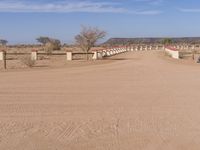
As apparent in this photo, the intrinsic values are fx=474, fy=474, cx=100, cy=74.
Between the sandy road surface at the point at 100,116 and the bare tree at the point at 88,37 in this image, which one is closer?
the sandy road surface at the point at 100,116

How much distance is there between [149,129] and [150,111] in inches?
102

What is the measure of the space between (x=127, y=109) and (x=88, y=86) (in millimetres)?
6259

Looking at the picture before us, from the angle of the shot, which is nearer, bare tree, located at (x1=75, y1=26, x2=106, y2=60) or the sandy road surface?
the sandy road surface

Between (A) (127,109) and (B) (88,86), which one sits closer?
(A) (127,109)

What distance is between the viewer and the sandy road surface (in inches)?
371

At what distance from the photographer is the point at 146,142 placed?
9.41 metres

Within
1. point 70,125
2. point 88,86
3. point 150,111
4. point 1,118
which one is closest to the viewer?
point 70,125

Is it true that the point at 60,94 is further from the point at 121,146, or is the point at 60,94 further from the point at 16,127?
the point at 121,146

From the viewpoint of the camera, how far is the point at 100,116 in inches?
485

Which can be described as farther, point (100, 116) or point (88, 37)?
point (88, 37)

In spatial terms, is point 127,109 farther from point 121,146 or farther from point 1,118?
point 121,146

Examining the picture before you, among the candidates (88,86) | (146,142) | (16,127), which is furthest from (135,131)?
(88,86)

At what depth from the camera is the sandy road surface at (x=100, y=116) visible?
9414 mm

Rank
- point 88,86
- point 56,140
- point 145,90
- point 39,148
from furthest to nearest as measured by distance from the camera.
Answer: point 88,86 → point 145,90 → point 56,140 → point 39,148
